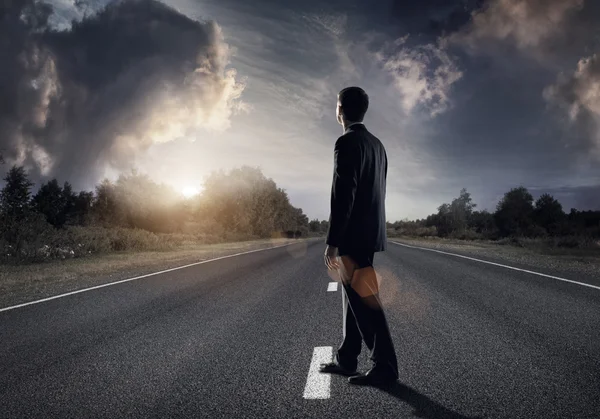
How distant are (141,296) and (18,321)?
2114 millimetres

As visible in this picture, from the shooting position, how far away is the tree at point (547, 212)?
8719cm

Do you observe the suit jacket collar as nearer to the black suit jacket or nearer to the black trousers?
the black suit jacket

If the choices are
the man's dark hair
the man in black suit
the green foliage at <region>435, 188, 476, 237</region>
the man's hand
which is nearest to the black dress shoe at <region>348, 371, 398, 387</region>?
the man in black suit

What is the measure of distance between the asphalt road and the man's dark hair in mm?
2232

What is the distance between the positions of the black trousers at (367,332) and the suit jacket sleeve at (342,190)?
33cm

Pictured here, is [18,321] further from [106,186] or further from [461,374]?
[106,186]

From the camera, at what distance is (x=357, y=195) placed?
3.22 metres

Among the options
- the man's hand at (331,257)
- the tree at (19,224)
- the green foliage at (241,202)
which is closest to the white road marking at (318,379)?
the man's hand at (331,257)

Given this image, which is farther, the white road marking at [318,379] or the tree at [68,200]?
the tree at [68,200]

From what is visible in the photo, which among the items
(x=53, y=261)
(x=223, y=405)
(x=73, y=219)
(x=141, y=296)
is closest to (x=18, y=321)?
(x=141, y=296)

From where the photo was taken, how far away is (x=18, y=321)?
5457 millimetres

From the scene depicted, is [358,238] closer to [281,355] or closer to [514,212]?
[281,355]

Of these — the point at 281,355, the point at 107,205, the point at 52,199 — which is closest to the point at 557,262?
the point at 281,355

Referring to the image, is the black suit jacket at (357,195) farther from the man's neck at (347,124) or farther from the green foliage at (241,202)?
the green foliage at (241,202)
